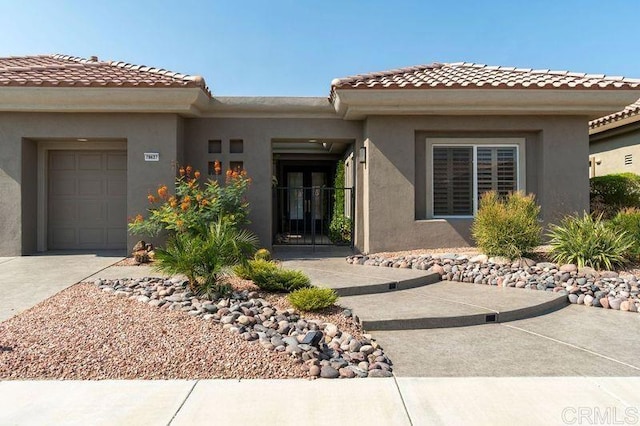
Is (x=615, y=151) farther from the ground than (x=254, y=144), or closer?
farther from the ground

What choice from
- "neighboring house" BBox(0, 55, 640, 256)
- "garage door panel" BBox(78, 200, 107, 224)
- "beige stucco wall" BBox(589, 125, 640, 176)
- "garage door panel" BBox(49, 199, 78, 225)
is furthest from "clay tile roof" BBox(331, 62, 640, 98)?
"garage door panel" BBox(49, 199, 78, 225)

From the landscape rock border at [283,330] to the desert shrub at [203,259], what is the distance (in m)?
0.25

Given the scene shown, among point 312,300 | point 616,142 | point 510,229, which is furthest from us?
point 616,142

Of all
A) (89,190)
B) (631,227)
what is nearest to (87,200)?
(89,190)

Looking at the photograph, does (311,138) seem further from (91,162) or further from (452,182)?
(91,162)

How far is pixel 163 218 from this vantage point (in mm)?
9391

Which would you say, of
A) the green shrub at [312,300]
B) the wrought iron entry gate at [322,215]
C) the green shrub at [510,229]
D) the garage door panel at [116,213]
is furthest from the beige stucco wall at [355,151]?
the green shrub at [312,300]

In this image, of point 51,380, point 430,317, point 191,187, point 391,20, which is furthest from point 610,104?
point 51,380

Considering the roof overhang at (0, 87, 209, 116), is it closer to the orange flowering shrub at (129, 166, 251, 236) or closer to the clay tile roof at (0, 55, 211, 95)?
the clay tile roof at (0, 55, 211, 95)

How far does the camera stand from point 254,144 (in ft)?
36.6

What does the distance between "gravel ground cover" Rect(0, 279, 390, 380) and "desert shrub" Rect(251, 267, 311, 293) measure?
2.70ft

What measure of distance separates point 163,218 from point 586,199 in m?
10.5

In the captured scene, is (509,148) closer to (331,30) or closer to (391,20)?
(391,20)

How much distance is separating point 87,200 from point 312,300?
28.5 feet
